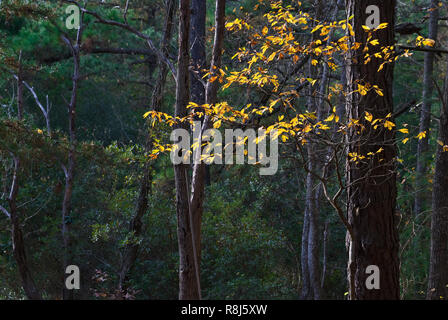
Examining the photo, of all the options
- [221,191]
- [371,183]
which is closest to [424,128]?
[221,191]

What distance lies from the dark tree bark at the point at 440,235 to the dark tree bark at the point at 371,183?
10.0 ft

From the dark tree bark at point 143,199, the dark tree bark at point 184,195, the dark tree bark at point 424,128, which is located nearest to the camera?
the dark tree bark at point 184,195

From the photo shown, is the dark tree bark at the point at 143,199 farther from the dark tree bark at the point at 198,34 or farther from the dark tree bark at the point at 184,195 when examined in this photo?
the dark tree bark at the point at 184,195

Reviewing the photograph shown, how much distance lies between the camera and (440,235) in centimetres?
789

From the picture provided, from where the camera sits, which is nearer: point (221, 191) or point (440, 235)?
point (440, 235)

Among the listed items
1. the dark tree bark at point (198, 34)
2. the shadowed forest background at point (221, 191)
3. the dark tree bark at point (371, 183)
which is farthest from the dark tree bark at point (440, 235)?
the dark tree bark at point (198, 34)

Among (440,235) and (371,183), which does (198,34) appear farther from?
(371,183)

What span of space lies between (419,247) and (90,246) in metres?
→ 5.56

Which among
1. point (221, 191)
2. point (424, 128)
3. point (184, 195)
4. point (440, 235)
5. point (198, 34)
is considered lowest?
point (440, 235)

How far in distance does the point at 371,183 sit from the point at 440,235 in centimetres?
344

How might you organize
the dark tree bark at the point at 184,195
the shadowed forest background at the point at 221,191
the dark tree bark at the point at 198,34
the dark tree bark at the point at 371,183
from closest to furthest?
the dark tree bark at the point at 371,183
the shadowed forest background at the point at 221,191
the dark tree bark at the point at 184,195
the dark tree bark at the point at 198,34

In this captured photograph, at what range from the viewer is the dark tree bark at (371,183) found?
4.98 metres

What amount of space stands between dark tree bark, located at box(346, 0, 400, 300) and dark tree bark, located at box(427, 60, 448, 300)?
3.05 m

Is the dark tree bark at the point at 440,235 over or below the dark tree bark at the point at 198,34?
below
